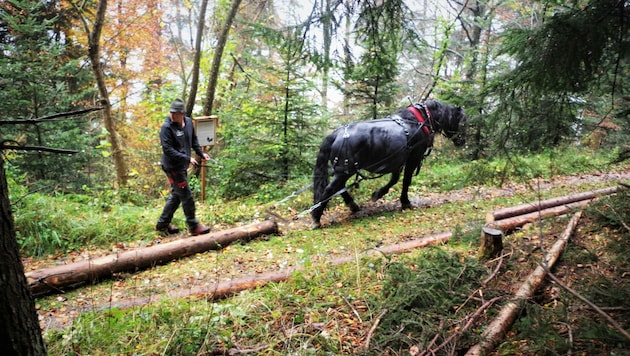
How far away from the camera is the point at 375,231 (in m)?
6.12

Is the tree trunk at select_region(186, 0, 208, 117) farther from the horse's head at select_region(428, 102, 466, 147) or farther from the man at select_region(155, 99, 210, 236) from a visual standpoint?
the horse's head at select_region(428, 102, 466, 147)

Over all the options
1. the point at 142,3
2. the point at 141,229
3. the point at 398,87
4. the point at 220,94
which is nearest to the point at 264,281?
the point at 141,229

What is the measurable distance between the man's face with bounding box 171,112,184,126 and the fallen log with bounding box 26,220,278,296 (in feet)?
6.24

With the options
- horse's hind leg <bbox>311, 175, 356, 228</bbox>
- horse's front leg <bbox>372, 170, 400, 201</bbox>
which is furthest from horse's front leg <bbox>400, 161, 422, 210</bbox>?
horse's hind leg <bbox>311, 175, 356, 228</bbox>

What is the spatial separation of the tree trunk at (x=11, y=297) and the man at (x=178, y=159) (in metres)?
3.94

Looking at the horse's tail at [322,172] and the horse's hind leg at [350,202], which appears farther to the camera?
the horse's hind leg at [350,202]

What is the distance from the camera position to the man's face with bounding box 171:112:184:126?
18.5 ft

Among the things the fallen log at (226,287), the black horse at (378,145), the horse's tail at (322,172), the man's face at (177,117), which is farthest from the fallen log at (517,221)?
the man's face at (177,117)

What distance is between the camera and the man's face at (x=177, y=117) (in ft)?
18.5

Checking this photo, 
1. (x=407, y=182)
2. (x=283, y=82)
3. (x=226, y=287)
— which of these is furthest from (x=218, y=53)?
(x=226, y=287)

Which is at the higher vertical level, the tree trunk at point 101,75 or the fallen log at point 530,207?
the tree trunk at point 101,75

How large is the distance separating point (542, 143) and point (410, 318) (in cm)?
247

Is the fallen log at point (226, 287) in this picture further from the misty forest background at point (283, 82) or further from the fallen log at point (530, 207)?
the fallen log at point (530, 207)

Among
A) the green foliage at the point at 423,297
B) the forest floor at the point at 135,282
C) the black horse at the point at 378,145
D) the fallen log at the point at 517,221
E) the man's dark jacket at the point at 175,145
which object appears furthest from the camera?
the black horse at the point at 378,145
